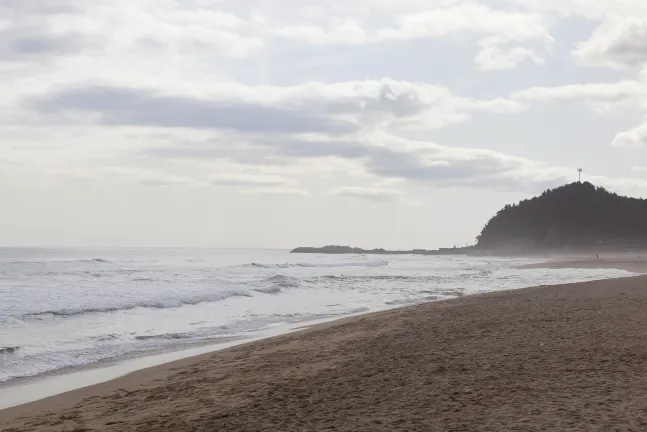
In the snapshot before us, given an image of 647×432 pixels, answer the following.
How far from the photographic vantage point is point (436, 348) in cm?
893

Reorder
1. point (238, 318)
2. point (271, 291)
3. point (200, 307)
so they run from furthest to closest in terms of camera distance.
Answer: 1. point (271, 291)
2. point (200, 307)
3. point (238, 318)

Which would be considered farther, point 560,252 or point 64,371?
point 560,252

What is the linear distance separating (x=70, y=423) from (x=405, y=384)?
11.2ft

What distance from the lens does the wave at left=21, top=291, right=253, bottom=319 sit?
1634 centimetres

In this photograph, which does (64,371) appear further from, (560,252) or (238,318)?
(560,252)

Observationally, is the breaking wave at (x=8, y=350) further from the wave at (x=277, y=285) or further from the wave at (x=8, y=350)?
the wave at (x=277, y=285)

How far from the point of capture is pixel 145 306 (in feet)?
64.0

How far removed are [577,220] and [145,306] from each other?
382ft

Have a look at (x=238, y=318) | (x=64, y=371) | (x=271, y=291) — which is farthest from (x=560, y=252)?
(x=64, y=371)

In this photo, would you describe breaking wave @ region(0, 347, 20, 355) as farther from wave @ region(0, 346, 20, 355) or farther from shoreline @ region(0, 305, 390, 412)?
shoreline @ region(0, 305, 390, 412)

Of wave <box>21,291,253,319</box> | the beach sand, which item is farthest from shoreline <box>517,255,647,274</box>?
the beach sand

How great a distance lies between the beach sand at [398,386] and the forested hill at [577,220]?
373 ft

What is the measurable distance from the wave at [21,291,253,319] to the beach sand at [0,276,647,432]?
7.35 m

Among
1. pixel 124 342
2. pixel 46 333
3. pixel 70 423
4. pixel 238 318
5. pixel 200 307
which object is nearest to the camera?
pixel 70 423
